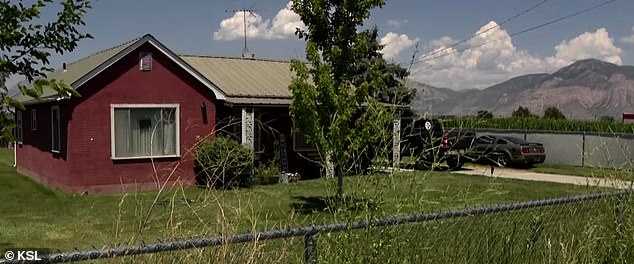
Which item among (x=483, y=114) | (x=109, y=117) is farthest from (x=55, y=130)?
(x=483, y=114)

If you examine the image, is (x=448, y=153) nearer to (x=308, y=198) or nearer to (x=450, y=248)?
(x=450, y=248)

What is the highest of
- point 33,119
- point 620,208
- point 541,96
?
point 541,96

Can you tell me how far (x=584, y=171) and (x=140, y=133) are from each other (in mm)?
15821

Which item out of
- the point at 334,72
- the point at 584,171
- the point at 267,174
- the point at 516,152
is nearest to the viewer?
the point at 334,72

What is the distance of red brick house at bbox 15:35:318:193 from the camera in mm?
15711

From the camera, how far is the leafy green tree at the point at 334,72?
11516 millimetres

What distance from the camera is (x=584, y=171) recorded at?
22969mm

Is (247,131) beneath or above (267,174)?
above

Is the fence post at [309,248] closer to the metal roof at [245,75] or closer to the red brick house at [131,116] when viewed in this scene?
the red brick house at [131,116]

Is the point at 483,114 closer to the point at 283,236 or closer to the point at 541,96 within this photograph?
the point at 283,236

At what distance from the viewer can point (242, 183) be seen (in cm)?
1672

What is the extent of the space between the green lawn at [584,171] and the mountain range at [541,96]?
112cm

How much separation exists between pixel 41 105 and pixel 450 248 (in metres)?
16.8

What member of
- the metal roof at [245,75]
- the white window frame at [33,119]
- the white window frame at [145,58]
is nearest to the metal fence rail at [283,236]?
the white window frame at [145,58]
